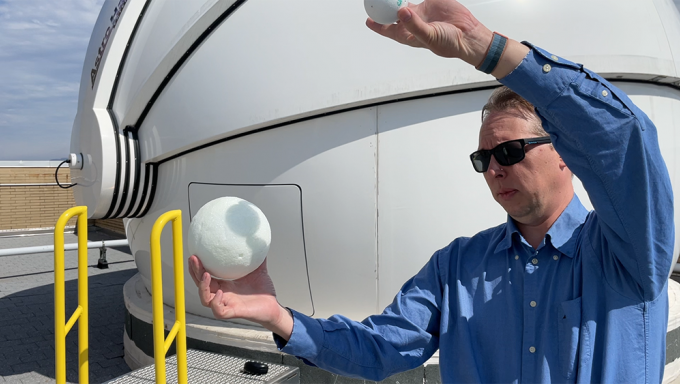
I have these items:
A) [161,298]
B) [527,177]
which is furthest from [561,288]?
[161,298]

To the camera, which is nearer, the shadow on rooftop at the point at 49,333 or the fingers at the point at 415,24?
the fingers at the point at 415,24

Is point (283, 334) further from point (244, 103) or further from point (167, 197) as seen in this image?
point (167, 197)

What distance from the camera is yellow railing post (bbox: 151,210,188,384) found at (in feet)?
7.32

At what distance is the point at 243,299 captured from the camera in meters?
1.58

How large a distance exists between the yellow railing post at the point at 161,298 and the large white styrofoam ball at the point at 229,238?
0.60 meters

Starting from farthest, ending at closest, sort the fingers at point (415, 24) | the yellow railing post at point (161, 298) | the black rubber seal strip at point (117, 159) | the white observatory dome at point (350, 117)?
the black rubber seal strip at point (117, 159)
the white observatory dome at point (350, 117)
the yellow railing post at point (161, 298)
the fingers at point (415, 24)

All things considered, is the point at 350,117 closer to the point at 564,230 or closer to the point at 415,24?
the point at 564,230

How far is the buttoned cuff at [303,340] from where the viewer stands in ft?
5.29

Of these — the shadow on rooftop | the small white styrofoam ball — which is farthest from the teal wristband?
the shadow on rooftop

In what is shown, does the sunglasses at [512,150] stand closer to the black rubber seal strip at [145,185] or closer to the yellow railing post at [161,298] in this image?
the yellow railing post at [161,298]

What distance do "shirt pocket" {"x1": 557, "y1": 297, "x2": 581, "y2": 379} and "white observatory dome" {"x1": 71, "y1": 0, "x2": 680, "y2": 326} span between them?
1.65 metres

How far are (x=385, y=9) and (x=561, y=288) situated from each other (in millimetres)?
870

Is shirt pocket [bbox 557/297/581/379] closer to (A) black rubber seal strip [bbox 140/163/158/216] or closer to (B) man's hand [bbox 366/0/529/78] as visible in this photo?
(B) man's hand [bbox 366/0/529/78]

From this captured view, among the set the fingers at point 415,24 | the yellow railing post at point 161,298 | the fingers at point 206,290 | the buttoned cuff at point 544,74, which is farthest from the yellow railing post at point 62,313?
the buttoned cuff at point 544,74
